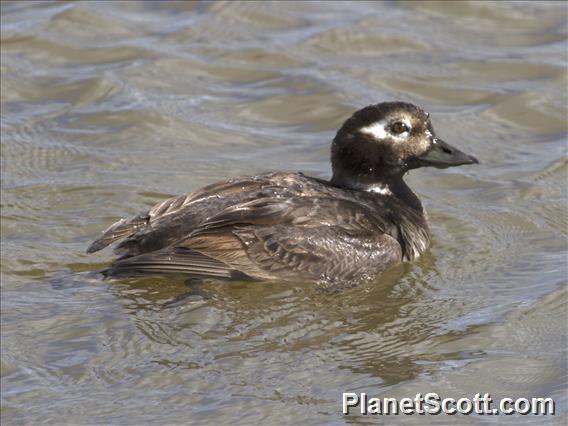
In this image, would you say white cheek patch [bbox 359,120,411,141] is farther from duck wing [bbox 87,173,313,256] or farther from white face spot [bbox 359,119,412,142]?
duck wing [bbox 87,173,313,256]

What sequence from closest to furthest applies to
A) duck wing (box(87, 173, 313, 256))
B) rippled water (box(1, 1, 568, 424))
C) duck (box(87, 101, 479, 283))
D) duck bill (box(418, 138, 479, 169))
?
rippled water (box(1, 1, 568, 424)) < duck (box(87, 101, 479, 283)) < duck wing (box(87, 173, 313, 256)) < duck bill (box(418, 138, 479, 169))

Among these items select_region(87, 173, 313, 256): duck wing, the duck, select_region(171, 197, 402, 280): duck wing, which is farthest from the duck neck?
select_region(171, 197, 402, 280): duck wing

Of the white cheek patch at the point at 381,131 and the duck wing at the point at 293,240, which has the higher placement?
the white cheek patch at the point at 381,131

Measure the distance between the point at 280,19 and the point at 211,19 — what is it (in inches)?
28.3

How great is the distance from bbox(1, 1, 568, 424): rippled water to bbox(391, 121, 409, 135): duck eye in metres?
0.83

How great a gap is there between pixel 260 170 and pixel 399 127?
165 cm

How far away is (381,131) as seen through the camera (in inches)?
375

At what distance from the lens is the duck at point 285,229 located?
28.4 ft

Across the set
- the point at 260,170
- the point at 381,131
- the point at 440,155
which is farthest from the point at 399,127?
the point at 260,170

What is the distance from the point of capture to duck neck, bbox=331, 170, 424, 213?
9.66 m

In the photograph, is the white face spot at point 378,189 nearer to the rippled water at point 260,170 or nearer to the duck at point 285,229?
the duck at point 285,229

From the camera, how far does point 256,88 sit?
489 inches

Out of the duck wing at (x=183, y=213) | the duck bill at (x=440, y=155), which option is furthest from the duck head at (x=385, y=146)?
the duck wing at (x=183, y=213)

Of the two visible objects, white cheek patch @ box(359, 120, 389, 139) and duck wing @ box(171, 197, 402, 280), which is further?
white cheek patch @ box(359, 120, 389, 139)
